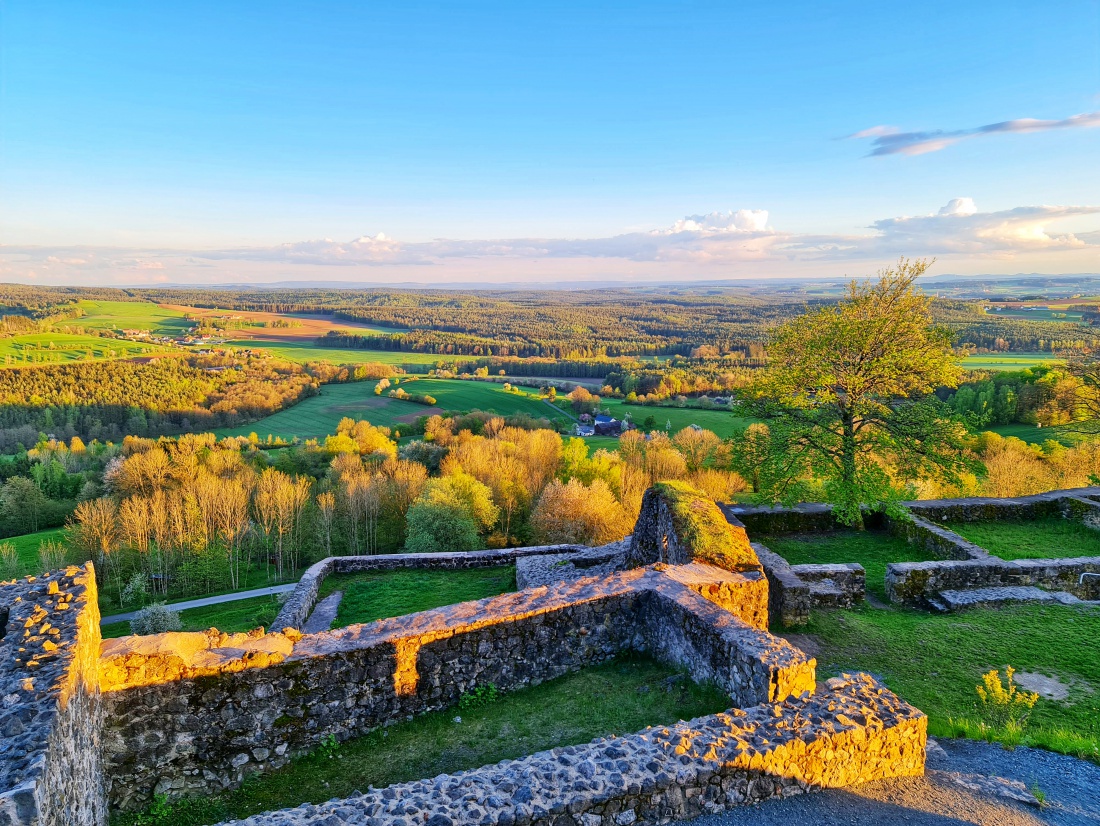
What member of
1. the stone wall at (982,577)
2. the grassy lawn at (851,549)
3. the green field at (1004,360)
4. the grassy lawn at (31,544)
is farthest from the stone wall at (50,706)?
the green field at (1004,360)

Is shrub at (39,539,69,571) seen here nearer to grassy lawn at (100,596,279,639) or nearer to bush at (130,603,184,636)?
grassy lawn at (100,596,279,639)

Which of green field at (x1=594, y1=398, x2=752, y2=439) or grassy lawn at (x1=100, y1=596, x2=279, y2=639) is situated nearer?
grassy lawn at (x1=100, y1=596, x2=279, y2=639)

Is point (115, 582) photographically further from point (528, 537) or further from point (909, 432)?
point (909, 432)

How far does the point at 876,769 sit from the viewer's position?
6.09 m

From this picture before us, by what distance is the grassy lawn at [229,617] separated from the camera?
20766 mm

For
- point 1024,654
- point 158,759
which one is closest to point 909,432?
point 1024,654

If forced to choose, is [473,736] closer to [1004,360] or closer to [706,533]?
[706,533]

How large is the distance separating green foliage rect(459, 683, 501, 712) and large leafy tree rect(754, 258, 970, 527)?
10973 mm

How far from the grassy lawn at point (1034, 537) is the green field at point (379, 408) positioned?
2611 inches

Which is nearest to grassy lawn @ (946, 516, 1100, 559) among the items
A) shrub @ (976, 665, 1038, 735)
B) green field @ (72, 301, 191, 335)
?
shrub @ (976, 665, 1038, 735)

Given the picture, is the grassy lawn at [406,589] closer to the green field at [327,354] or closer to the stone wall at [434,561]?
the stone wall at [434,561]

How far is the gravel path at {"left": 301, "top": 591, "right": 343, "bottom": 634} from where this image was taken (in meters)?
15.0

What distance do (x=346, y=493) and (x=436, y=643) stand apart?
35.5 meters

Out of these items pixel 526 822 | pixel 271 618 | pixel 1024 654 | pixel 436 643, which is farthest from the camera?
pixel 271 618
